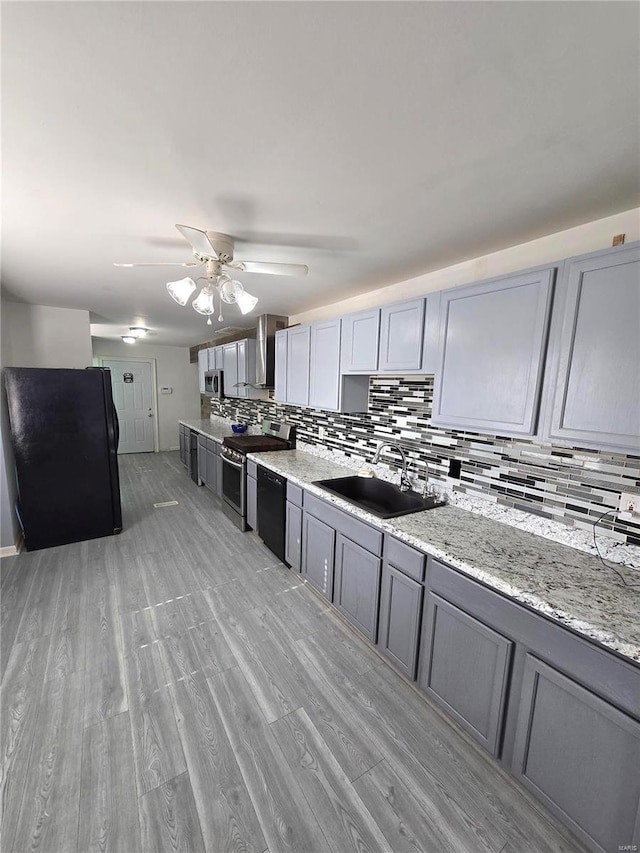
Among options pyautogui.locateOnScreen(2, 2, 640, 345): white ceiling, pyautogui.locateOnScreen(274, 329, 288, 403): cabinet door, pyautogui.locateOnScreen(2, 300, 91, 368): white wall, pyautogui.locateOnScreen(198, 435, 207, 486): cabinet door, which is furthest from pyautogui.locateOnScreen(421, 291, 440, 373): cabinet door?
pyautogui.locateOnScreen(2, 300, 91, 368): white wall

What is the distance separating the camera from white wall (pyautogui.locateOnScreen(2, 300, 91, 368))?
11.8 ft

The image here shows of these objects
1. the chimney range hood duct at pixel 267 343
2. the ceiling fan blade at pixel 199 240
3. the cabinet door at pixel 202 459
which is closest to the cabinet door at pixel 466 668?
the ceiling fan blade at pixel 199 240

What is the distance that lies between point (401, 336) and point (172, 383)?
21.5 ft

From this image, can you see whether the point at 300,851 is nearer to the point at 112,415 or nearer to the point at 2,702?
the point at 2,702

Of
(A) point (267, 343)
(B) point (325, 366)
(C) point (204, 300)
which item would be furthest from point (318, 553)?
(A) point (267, 343)

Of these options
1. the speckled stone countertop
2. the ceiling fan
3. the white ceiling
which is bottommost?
the speckled stone countertop

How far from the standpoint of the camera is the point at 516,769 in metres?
1.30

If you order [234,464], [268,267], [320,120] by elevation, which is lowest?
[234,464]

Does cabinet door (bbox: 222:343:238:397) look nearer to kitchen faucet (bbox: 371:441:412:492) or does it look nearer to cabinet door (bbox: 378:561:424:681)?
kitchen faucet (bbox: 371:441:412:492)

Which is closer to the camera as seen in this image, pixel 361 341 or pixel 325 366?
pixel 361 341

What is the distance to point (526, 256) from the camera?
1.81 meters

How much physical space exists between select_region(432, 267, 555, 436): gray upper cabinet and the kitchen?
5cm

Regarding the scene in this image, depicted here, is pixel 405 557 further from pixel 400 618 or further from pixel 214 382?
pixel 214 382

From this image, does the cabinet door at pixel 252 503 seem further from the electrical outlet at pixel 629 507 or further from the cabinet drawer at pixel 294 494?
the electrical outlet at pixel 629 507
